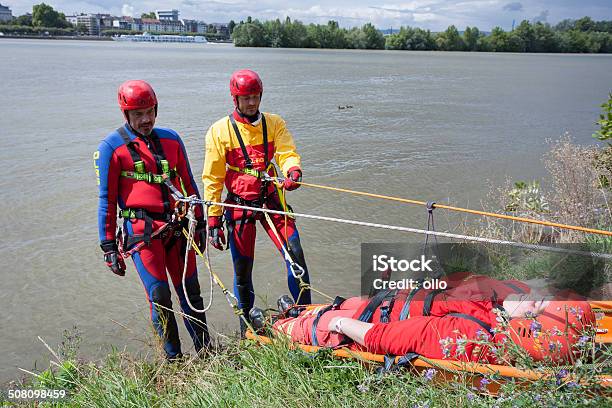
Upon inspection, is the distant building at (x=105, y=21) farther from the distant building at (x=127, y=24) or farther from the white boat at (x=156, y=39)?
the white boat at (x=156, y=39)

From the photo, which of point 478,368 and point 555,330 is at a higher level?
point 555,330

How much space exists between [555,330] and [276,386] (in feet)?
5.11

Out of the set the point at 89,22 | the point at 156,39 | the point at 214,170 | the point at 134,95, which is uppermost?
the point at 89,22

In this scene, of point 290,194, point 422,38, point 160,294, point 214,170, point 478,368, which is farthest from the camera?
point 422,38

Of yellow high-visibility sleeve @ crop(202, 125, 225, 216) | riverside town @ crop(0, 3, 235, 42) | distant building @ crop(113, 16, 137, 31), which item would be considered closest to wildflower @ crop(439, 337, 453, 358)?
yellow high-visibility sleeve @ crop(202, 125, 225, 216)

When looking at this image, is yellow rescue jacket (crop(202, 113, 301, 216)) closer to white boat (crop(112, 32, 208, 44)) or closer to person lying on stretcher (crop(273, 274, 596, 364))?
person lying on stretcher (crop(273, 274, 596, 364))

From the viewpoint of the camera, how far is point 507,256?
569 centimetres

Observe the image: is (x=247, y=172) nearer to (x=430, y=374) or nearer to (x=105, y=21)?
(x=430, y=374)

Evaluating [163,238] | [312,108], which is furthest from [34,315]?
[312,108]

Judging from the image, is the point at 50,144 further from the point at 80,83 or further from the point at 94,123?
the point at 80,83

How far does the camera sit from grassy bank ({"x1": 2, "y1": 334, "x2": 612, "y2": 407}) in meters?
2.55

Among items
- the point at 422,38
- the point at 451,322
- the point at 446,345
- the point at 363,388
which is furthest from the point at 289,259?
the point at 422,38

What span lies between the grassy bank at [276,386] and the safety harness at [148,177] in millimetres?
922

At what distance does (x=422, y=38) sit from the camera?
92625 millimetres
